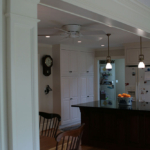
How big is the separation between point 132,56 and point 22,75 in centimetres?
486

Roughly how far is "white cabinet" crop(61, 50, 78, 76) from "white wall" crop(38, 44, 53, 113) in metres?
0.40

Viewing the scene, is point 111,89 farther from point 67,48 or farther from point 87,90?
point 67,48

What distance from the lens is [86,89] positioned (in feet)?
22.6

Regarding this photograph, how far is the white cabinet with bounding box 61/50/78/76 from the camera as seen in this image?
6141 millimetres

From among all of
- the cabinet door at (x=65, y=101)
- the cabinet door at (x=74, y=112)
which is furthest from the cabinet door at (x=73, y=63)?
the cabinet door at (x=74, y=112)

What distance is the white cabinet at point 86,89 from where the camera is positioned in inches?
266

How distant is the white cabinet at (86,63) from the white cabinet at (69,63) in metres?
0.23

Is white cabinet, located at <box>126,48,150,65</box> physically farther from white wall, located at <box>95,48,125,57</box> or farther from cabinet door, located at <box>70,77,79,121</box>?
cabinet door, located at <box>70,77,79,121</box>

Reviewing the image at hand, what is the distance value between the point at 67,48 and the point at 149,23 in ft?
10.5

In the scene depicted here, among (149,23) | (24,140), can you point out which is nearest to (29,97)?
(24,140)

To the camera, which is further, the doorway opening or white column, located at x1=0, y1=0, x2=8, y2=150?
the doorway opening

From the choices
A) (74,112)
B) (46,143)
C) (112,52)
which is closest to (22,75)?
(46,143)

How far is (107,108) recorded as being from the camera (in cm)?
408

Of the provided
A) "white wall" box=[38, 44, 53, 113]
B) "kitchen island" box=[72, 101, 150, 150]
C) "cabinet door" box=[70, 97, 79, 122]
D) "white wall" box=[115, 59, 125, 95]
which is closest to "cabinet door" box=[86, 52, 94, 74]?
"cabinet door" box=[70, 97, 79, 122]
